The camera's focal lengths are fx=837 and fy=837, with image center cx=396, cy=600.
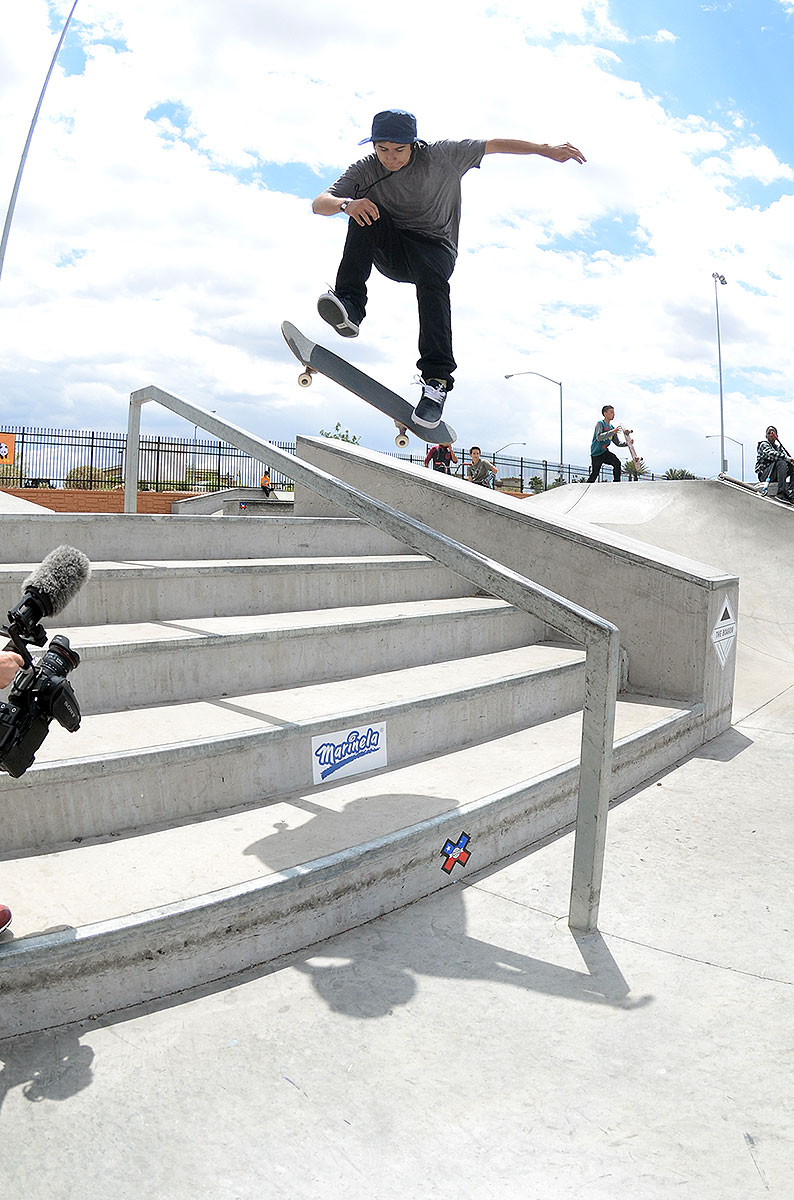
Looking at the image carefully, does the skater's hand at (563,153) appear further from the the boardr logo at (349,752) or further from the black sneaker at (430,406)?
the the boardr logo at (349,752)

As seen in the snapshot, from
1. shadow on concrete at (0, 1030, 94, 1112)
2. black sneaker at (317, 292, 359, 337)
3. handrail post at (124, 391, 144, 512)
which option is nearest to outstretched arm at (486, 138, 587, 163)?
black sneaker at (317, 292, 359, 337)

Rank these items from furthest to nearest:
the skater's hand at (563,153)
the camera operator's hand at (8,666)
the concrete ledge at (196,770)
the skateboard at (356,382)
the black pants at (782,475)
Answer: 1. the black pants at (782,475)
2. the skateboard at (356,382)
3. the skater's hand at (563,153)
4. the concrete ledge at (196,770)
5. the camera operator's hand at (8,666)

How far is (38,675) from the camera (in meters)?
1.93

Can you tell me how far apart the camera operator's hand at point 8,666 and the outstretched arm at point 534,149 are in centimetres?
354

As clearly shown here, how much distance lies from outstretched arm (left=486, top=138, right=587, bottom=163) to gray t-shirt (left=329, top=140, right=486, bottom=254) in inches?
2.5

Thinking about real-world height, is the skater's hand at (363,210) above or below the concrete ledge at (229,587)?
above

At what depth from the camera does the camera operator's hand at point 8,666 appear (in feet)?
6.08

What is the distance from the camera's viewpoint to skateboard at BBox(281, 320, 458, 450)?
4562 mm

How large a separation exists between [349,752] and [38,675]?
1.71m

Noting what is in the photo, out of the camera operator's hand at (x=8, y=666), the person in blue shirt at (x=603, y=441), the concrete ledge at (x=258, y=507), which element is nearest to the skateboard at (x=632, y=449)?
the person in blue shirt at (x=603, y=441)

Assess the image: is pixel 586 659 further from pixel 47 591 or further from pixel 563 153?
pixel 563 153

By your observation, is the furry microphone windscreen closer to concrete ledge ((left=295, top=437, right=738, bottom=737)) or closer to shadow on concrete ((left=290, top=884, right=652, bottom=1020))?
shadow on concrete ((left=290, top=884, right=652, bottom=1020))

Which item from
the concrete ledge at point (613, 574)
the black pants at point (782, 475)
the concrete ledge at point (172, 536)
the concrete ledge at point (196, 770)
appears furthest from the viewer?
the black pants at point (782, 475)

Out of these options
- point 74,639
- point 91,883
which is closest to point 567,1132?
point 91,883
